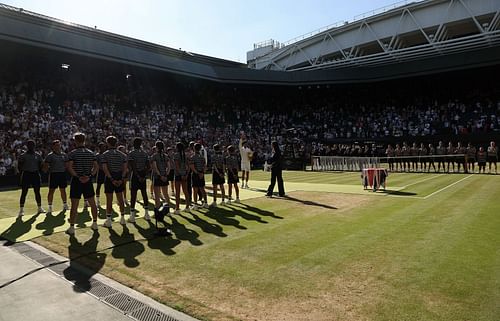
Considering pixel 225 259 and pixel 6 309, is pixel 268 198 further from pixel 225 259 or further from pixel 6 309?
pixel 6 309

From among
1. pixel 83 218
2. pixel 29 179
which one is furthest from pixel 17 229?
pixel 29 179

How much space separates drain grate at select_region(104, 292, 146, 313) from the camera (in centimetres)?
439

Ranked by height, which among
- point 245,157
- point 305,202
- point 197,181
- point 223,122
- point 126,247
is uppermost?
point 223,122

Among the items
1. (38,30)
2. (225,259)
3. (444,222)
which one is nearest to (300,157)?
(38,30)

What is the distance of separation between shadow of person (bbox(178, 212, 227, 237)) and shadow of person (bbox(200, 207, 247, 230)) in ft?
1.01

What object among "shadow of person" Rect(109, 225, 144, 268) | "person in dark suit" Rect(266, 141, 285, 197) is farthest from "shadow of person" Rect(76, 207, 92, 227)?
"person in dark suit" Rect(266, 141, 285, 197)

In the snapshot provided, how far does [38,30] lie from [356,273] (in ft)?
82.7

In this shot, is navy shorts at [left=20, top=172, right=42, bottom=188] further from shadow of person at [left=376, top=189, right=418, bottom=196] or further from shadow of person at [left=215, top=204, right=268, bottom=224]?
shadow of person at [left=376, top=189, right=418, bottom=196]

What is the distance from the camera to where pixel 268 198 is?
41.2 ft

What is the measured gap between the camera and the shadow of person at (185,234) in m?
7.24

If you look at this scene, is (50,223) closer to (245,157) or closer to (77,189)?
(77,189)

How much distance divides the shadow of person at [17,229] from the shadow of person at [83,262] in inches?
52.0

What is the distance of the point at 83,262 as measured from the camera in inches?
241

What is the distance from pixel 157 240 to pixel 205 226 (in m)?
1.36
